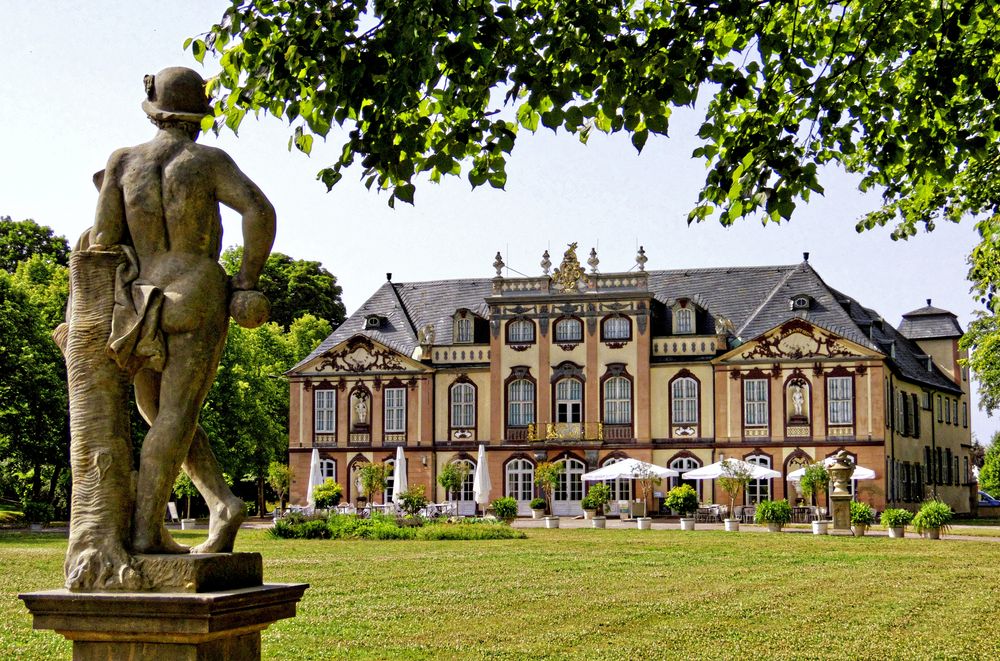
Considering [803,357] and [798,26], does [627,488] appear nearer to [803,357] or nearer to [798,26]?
[803,357]

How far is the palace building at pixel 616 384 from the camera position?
154ft

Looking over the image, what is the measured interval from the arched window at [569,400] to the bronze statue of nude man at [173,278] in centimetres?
4321

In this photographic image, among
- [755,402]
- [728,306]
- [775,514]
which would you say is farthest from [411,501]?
[728,306]

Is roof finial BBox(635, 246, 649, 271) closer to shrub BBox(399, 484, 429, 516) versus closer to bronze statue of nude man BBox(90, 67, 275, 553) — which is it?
shrub BBox(399, 484, 429, 516)

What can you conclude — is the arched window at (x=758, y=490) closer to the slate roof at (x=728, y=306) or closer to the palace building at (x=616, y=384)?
the palace building at (x=616, y=384)

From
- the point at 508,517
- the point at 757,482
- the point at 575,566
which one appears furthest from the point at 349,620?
the point at 757,482

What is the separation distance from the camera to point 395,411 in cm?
5091

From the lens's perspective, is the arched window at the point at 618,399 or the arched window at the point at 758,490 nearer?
the arched window at the point at 758,490

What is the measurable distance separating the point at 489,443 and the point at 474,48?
4254cm

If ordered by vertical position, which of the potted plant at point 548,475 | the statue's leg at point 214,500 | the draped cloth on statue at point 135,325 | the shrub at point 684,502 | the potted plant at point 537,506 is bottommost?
the potted plant at point 537,506

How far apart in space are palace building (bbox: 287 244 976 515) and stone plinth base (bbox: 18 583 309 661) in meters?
42.1

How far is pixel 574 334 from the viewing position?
49.3 m

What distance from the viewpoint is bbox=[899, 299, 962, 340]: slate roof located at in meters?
58.6

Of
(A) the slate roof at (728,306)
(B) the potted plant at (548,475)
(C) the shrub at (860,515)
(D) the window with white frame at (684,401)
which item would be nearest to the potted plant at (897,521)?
(C) the shrub at (860,515)
